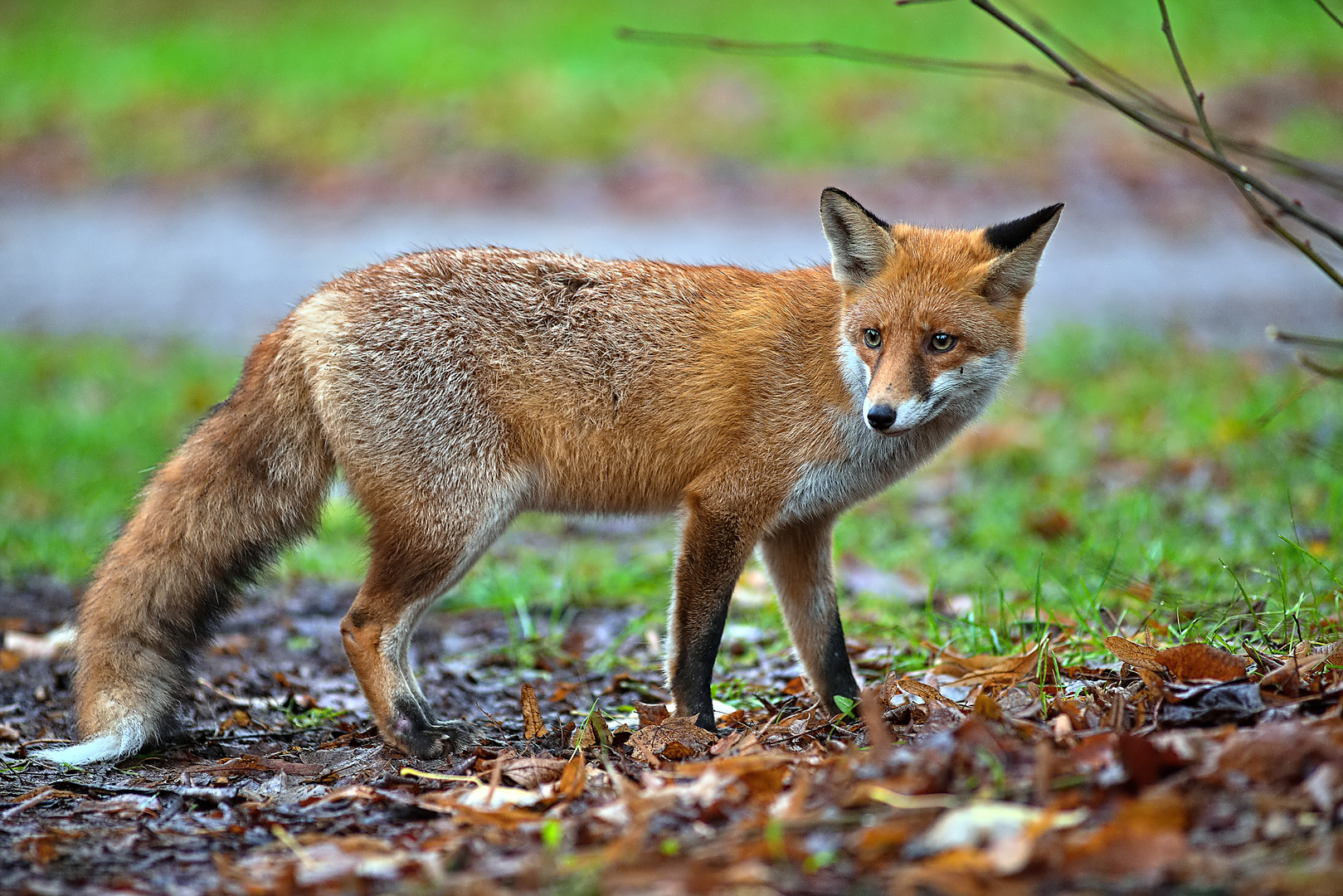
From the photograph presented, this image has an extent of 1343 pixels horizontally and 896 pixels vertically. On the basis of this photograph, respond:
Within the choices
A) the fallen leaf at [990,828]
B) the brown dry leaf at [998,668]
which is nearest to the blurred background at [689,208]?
the brown dry leaf at [998,668]

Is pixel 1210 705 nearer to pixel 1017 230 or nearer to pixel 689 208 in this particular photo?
pixel 1017 230

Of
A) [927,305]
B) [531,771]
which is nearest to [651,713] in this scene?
[531,771]

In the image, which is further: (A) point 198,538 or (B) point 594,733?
(A) point 198,538

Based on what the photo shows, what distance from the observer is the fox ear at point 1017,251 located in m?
4.28

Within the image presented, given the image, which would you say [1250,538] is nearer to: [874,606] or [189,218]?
[874,606]

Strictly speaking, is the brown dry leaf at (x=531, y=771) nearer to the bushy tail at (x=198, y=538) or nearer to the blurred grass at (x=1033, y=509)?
the bushy tail at (x=198, y=538)

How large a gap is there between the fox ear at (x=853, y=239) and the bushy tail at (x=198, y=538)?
2140 millimetres

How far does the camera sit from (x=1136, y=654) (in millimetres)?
3691

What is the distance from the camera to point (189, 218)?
1462cm

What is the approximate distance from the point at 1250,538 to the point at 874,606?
6.63 feet

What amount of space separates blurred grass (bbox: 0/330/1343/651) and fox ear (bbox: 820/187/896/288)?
4.53ft

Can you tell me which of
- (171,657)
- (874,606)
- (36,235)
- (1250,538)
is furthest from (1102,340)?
(36,235)

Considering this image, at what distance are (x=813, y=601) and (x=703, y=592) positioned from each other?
61 centimetres

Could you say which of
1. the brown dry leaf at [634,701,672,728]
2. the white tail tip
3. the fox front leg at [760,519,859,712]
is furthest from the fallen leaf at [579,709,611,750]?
the white tail tip
